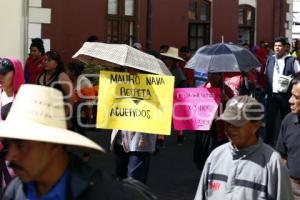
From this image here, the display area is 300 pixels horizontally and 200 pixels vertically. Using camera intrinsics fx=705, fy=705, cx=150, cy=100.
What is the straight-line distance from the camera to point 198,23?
20.4 m

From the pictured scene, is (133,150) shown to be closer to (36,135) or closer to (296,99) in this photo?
(296,99)

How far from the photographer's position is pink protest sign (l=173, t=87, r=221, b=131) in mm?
7500

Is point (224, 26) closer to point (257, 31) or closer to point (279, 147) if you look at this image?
point (257, 31)

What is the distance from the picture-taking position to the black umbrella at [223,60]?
332 inches

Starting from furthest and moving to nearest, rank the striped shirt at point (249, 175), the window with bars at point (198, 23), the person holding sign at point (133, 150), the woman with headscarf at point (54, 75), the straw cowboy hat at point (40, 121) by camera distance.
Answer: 1. the window with bars at point (198, 23)
2. the woman with headscarf at point (54, 75)
3. the person holding sign at point (133, 150)
4. the striped shirt at point (249, 175)
5. the straw cowboy hat at point (40, 121)

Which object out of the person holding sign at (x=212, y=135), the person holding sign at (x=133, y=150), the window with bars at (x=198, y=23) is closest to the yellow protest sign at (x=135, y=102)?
the person holding sign at (x=133, y=150)

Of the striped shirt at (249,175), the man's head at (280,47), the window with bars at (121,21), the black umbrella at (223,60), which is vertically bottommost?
the striped shirt at (249,175)

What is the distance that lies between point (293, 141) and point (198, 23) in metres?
15.3

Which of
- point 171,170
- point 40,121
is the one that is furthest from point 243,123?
point 171,170

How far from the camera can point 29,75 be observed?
37.1 ft

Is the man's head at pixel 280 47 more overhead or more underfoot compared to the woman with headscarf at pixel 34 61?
more overhead

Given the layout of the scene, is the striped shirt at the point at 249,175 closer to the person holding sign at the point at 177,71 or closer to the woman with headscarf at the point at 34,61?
the woman with headscarf at the point at 34,61

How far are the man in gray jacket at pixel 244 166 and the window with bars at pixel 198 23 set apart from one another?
15.6 m

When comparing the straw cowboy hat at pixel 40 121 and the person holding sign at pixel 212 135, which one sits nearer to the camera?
the straw cowboy hat at pixel 40 121
